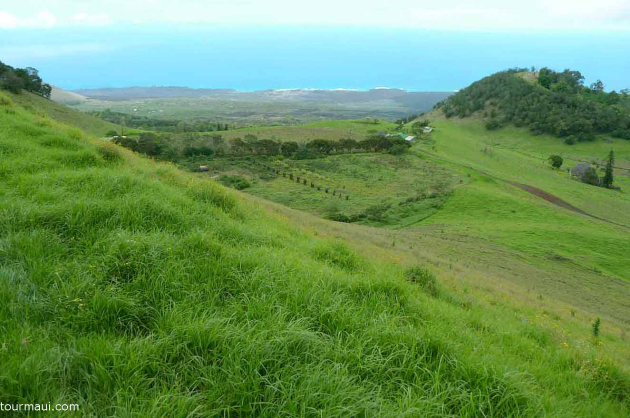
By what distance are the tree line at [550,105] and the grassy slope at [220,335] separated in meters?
109

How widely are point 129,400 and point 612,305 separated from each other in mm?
22205

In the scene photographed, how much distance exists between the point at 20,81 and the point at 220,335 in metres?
63.5

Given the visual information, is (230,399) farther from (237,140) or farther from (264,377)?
(237,140)

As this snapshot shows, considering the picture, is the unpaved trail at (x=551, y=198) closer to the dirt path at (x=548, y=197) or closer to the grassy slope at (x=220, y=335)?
the dirt path at (x=548, y=197)

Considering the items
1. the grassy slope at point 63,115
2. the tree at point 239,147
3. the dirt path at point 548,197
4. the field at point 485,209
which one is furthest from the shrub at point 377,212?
the grassy slope at point 63,115

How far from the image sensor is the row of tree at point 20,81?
4584cm

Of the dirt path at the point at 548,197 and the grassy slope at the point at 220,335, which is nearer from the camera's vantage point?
the grassy slope at the point at 220,335

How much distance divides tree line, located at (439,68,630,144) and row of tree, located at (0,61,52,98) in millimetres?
108883

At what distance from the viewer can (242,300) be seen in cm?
395

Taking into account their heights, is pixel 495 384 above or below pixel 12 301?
below

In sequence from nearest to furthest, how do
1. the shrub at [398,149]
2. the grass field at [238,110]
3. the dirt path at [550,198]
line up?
the dirt path at [550,198] → the shrub at [398,149] → the grass field at [238,110]

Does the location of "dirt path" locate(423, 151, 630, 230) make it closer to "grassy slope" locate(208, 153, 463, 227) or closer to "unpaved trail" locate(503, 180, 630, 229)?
"unpaved trail" locate(503, 180, 630, 229)

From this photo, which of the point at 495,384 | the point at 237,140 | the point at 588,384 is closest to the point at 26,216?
the point at 495,384

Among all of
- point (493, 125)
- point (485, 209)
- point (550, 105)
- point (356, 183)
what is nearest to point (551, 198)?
point (485, 209)
